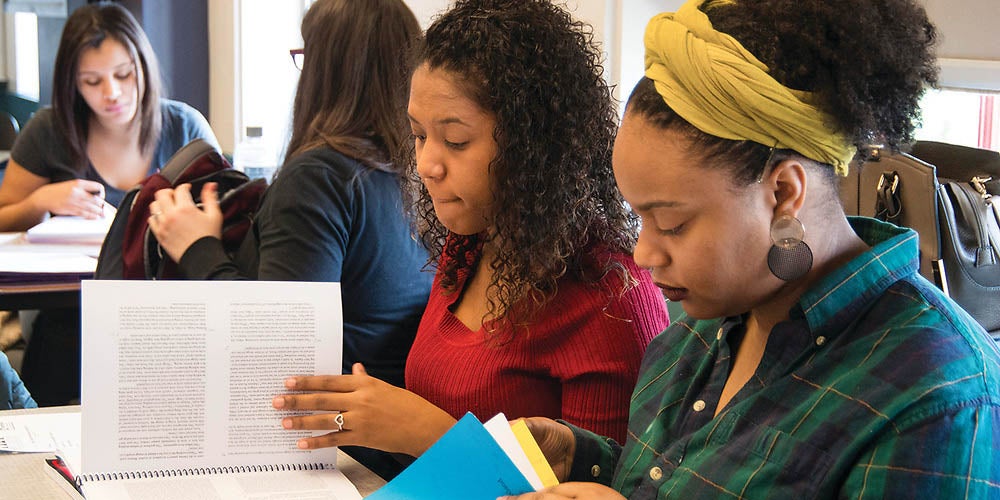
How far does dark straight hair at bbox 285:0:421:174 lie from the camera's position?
1.87 metres

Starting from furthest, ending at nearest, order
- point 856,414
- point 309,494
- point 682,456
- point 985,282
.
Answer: point 985,282 → point 309,494 → point 682,456 → point 856,414

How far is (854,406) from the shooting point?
83 cm

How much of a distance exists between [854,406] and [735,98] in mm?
270

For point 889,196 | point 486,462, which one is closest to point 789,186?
point 486,462

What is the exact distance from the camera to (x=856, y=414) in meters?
0.82

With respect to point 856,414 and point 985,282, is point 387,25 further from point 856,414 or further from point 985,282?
point 856,414

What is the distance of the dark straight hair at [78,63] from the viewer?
10.1 feet

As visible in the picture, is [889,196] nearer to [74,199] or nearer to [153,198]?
[153,198]

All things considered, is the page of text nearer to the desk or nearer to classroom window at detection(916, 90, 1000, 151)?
the desk

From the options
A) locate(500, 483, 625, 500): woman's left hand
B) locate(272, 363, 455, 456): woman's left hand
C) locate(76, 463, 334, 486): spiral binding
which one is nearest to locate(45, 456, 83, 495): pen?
locate(76, 463, 334, 486): spiral binding

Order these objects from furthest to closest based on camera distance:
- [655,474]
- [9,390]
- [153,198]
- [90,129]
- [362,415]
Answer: [90,129] < [153,198] < [9,390] < [362,415] < [655,474]

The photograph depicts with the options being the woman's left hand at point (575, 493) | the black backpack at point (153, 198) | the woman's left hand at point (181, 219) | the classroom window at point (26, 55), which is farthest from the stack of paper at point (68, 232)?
the classroom window at point (26, 55)

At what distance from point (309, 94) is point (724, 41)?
1226mm

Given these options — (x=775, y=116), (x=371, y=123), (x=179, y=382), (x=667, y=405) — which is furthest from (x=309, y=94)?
(x=775, y=116)
